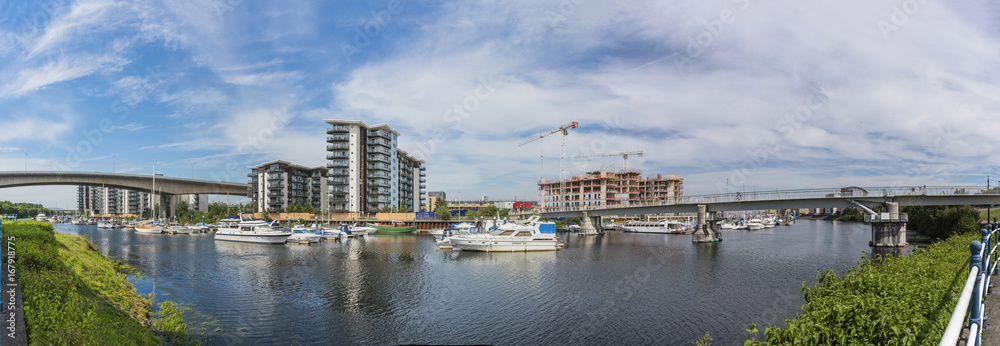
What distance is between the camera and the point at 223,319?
2361cm

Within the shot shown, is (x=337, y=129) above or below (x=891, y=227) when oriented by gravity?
above

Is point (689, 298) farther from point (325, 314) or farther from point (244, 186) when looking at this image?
point (244, 186)

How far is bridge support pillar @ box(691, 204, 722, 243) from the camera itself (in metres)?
71.8

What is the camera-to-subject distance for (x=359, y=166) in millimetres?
115000

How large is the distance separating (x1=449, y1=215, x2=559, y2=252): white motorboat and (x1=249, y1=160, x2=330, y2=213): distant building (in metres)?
87.4

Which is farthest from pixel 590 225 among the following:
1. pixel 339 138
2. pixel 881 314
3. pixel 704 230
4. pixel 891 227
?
pixel 881 314

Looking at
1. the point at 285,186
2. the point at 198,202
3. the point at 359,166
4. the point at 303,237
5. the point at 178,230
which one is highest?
the point at 359,166

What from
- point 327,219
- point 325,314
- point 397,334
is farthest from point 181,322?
Result: point 327,219

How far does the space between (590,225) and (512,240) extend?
4578cm

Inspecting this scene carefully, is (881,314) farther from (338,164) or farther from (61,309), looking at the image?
(338,164)

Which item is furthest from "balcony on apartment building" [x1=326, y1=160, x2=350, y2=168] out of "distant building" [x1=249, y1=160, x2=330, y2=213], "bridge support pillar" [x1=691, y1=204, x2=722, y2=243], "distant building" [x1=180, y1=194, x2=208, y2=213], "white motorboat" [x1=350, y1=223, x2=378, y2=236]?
"distant building" [x1=180, y1=194, x2=208, y2=213]

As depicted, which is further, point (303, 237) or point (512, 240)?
point (303, 237)

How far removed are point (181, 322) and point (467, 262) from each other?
27.5 metres

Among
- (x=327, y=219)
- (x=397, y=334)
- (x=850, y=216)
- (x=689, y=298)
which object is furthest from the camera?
(x=850, y=216)
